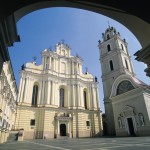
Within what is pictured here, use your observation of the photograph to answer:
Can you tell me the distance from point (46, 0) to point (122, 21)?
7.04ft

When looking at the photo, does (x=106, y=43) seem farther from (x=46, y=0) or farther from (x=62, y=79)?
(x=46, y=0)

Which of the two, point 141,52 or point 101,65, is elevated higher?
point 101,65

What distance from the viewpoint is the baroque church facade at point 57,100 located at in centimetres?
2573

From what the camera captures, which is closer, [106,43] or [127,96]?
[127,96]

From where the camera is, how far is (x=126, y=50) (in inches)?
1518

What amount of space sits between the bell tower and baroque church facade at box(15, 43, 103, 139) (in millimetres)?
2046

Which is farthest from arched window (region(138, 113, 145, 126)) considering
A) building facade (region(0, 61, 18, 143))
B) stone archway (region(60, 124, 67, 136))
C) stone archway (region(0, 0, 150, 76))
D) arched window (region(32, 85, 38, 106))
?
stone archway (region(0, 0, 150, 76))

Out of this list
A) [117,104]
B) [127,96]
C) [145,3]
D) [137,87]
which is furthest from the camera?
[117,104]

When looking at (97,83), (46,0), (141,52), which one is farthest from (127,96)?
(46,0)

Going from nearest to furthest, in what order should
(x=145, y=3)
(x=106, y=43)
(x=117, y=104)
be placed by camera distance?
(x=145, y=3), (x=117, y=104), (x=106, y=43)

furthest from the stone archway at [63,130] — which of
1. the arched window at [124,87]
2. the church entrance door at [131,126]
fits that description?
the arched window at [124,87]

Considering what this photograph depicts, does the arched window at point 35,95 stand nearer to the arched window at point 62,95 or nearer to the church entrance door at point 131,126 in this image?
the arched window at point 62,95

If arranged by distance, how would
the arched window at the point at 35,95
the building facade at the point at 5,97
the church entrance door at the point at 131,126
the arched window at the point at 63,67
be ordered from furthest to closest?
1. the arched window at the point at 63,67
2. the arched window at the point at 35,95
3. the church entrance door at the point at 131,126
4. the building facade at the point at 5,97

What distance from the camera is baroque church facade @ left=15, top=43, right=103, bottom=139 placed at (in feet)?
84.4
